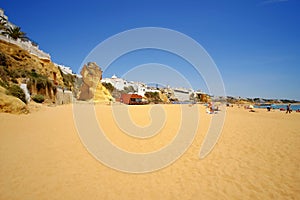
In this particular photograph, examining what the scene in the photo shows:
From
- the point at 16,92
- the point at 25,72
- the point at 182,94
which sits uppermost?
the point at 182,94

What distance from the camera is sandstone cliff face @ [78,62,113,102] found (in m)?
28.0

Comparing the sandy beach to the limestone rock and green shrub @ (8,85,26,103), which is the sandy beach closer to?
the limestone rock

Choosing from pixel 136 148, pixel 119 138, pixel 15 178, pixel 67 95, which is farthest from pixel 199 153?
pixel 67 95

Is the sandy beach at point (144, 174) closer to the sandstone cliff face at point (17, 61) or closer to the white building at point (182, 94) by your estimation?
the sandstone cliff face at point (17, 61)

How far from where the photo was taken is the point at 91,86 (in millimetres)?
28453

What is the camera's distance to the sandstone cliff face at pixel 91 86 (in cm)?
2800

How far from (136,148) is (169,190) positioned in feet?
8.45

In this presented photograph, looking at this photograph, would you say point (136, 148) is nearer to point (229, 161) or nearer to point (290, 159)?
point (229, 161)

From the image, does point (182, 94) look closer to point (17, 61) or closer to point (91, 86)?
point (91, 86)

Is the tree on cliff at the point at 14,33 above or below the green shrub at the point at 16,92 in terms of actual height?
above

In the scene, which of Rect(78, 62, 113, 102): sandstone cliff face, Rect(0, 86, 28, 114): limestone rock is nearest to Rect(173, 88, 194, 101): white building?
Rect(78, 62, 113, 102): sandstone cliff face

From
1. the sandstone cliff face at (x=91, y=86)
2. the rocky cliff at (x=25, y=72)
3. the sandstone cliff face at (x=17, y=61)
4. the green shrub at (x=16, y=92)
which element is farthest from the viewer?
the sandstone cliff face at (x=91, y=86)

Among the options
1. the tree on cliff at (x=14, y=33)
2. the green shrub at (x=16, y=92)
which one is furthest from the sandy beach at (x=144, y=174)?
the tree on cliff at (x=14, y=33)

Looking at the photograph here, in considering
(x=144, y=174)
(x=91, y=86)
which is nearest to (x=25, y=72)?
(x=91, y=86)
